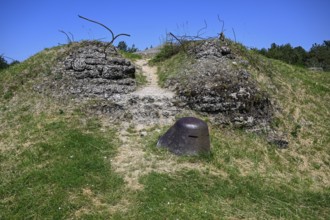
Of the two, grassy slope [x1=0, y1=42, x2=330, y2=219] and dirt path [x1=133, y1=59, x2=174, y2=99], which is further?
dirt path [x1=133, y1=59, x2=174, y2=99]

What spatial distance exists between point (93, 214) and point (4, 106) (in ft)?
22.3

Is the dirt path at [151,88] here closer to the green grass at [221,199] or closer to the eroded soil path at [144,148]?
the eroded soil path at [144,148]

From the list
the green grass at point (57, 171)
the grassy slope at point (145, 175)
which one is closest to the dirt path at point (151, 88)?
the grassy slope at point (145, 175)

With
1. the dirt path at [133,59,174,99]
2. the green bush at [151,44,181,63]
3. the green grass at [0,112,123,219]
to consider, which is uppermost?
the green bush at [151,44,181,63]

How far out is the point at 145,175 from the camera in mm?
8898

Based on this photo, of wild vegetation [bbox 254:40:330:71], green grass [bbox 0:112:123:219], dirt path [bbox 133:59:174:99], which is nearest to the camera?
green grass [bbox 0:112:123:219]

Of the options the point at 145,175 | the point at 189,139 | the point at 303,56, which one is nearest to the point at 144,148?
the point at 189,139

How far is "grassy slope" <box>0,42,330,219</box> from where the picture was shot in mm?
7893

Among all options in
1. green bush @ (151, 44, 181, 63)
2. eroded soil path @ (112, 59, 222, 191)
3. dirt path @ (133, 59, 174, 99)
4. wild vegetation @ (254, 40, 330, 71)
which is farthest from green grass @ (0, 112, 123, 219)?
wild vegetation @ (254, 40, 330, 71)

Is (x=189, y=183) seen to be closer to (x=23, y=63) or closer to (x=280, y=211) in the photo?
(x=280, y=211)

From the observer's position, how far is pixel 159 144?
33.8 feet

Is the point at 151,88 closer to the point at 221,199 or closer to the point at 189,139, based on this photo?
the point at 189,139

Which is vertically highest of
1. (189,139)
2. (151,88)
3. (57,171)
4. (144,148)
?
(151,88)

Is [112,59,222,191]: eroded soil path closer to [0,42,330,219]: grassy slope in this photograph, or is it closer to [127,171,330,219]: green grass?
[0,42,330,219]: grassy slope
